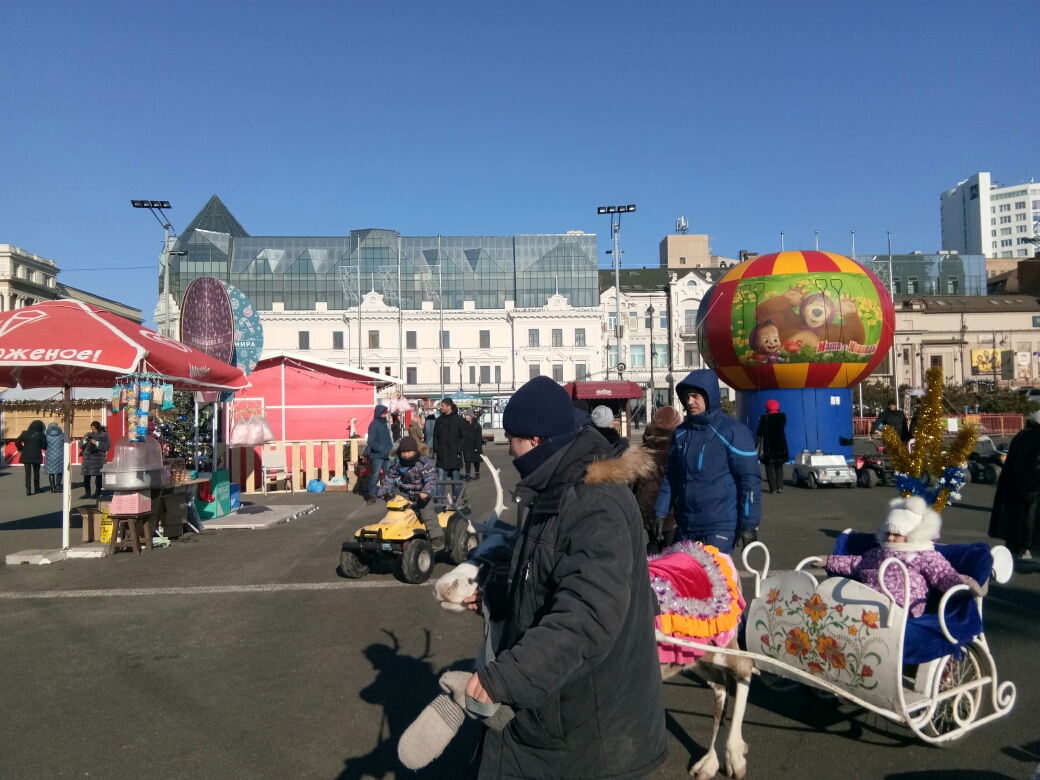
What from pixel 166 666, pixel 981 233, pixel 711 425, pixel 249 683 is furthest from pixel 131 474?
pixel 981 233

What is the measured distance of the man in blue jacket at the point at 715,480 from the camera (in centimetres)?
582

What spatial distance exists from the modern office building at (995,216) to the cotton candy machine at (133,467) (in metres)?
168

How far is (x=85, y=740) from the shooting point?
4.75 m

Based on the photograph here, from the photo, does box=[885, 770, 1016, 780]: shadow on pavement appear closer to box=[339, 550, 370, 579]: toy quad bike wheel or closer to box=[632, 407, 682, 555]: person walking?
box=[632, 407, 682, 555]: person walking

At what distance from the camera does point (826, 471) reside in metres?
18.2

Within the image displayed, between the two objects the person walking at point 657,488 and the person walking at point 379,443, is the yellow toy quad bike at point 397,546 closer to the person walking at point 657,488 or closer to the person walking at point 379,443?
the person walking at point 657,488

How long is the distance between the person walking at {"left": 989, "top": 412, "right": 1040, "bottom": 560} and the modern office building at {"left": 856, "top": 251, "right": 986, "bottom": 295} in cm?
8259

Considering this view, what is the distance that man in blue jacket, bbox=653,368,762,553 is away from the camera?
582 cm

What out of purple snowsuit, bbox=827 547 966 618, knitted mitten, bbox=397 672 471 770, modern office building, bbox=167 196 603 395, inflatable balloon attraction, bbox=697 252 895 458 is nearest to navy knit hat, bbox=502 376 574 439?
knitted mitten, bbox=397 672 471 770

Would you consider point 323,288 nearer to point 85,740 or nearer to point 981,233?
point 85,740

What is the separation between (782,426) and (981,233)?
167442mm

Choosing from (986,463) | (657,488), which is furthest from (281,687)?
(986,463)

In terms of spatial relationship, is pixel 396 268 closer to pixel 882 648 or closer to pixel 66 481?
pixel 66 481

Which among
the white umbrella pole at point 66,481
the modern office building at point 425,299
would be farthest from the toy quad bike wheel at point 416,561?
the modern office building at point 425,299
